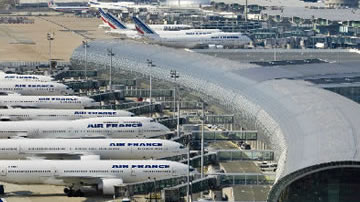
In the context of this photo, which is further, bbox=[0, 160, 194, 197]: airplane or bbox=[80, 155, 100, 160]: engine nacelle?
bbox=[80, 155, 100, 160]: engine nacelle

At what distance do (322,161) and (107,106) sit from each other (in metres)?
55.1

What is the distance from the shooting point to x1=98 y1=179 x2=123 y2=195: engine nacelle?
78938mm

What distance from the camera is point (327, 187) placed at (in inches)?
2500

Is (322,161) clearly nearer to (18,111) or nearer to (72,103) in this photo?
(18,111)

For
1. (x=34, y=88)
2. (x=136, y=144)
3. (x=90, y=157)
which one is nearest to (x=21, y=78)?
(x=34, y=88)

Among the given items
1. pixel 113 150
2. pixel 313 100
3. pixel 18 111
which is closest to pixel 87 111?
pixel 18 111

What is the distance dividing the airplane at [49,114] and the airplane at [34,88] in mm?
19184

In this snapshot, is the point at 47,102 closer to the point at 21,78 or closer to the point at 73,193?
the point at 21,78

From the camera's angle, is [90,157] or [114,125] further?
[114,125]

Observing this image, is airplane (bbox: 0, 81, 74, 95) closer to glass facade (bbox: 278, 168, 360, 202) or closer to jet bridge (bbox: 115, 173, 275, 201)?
jet bridge (bbox: 115, 173, 275, 201)

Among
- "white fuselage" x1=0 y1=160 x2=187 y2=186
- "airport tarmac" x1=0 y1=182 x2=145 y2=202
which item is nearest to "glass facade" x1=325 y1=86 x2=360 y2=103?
"white fuselage" x1=0 y1=160 x2=187 y2=186

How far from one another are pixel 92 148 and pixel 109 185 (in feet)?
33.1

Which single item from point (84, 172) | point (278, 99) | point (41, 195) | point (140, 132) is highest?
point (278, 99)

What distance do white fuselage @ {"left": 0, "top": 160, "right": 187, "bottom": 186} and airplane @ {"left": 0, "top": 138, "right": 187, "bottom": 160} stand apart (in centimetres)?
691
